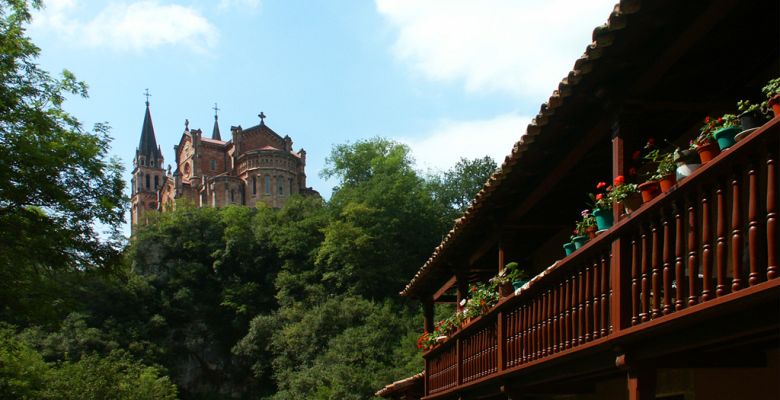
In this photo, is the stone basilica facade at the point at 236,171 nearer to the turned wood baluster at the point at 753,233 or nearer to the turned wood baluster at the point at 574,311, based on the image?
the turned wood baluster at the point at 574,311

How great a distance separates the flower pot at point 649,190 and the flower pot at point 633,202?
0.17 meters

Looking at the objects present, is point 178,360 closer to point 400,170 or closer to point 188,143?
point 400,170

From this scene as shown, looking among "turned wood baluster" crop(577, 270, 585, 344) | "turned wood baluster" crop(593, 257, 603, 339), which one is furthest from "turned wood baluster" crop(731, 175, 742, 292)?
"turned wood baluster" crop(577, 270, 585, 344)

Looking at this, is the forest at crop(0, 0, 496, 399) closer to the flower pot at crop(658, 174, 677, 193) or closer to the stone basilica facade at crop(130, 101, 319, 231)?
the stone basilica facade at crop(130, 101, 319, 231)

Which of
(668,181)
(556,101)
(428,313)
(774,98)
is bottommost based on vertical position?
(428,313)

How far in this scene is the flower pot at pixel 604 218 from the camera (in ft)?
24.6

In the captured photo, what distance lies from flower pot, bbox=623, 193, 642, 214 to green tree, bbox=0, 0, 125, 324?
1241 centimetres

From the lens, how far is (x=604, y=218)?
296 inches

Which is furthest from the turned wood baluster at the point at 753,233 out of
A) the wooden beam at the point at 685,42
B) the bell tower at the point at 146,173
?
the bell tower at the point at 146,173

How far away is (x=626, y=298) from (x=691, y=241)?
4.11 ft

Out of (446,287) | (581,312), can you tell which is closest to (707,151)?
(581,312)

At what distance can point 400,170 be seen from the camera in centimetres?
7606

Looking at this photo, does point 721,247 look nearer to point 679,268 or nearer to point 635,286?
point 679,268

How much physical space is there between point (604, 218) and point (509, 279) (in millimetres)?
3033
